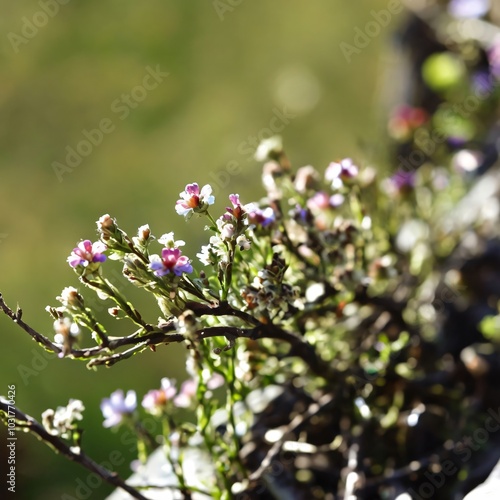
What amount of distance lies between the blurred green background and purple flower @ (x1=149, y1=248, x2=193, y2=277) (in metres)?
0.84

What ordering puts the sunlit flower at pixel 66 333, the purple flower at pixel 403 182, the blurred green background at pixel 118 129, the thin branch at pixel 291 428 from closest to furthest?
the sunlit flower at pixel 66 333 < the thin branch at pixel 291 428 < the purple flower at pixel 403 182 < the blurred green background at pixel 118 129

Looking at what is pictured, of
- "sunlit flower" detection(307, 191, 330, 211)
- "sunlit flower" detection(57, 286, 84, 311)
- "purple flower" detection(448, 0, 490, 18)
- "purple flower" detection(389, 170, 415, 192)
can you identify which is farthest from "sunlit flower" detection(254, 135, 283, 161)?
"purple flower" detection(448, 0, 490, 18)

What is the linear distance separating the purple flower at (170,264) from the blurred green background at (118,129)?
2.75 ft

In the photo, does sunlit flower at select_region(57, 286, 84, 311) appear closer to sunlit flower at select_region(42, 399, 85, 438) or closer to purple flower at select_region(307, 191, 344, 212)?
sunlit flower at select_region(42, 399, 85, 438)

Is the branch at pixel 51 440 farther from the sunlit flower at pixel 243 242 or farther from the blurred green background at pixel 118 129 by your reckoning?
the blurred green background at pixel 118 129

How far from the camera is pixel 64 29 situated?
162cm

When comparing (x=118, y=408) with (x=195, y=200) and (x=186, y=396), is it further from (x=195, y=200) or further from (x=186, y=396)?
(x=195, y=200)

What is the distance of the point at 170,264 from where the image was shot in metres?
0.48

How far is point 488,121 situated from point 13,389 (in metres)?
0.80

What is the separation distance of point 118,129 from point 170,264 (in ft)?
3.95

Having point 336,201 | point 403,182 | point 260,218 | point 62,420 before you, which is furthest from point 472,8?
point 62,420

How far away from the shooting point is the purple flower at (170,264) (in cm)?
48

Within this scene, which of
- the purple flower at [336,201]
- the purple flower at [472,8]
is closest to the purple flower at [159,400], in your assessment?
the purple flower at [336,201]

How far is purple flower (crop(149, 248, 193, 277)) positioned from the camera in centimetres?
48
